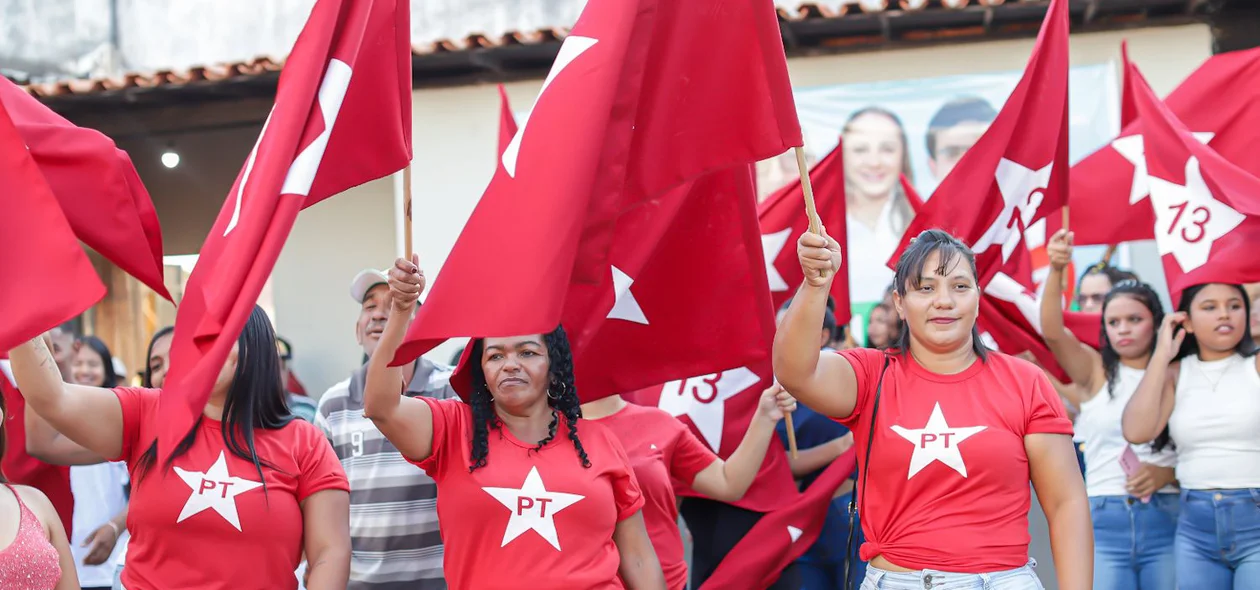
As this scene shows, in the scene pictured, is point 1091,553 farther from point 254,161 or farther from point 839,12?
point 839,12

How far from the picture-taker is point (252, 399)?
3.57 metres

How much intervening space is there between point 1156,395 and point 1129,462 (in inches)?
20.7

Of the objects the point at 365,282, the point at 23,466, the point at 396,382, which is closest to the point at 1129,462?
the point at 365,282

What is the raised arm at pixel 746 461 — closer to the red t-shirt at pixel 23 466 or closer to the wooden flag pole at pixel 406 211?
the wooden flag pole at pixel 406 211

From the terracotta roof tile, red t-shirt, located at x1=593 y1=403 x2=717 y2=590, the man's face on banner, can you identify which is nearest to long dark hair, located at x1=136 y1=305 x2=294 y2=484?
red t-shirt, located at x1=593 y1=403 x2=717 y2=590

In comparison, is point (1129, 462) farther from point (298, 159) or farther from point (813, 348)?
point (298, 159)

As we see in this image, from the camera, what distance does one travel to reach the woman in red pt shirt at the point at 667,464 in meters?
4.25

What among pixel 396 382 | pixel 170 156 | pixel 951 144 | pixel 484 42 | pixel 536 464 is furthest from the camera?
pixel 170 156

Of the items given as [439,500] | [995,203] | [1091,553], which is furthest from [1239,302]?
[439,500]

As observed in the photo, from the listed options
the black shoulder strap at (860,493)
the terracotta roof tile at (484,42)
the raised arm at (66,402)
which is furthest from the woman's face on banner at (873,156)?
the raised arm at (66,402)

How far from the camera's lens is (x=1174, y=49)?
27.8 ft

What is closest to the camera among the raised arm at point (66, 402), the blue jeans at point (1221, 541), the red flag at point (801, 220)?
the raised arm at point (66, 402)

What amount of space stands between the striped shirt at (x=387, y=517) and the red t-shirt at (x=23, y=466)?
1.16 meters

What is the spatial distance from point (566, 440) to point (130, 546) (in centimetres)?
127
